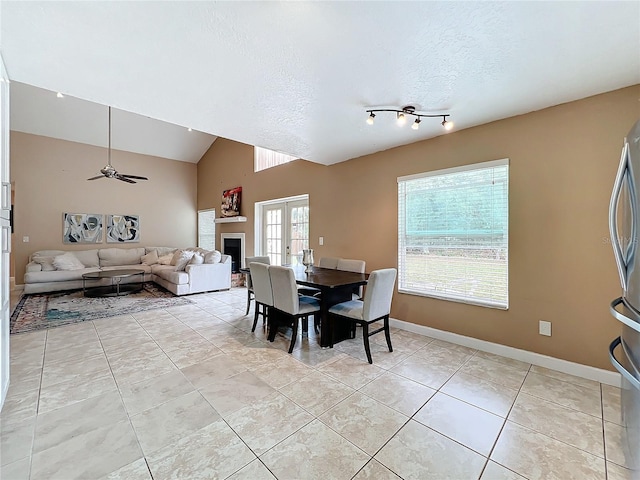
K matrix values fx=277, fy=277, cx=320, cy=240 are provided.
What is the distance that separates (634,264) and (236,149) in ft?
23.6

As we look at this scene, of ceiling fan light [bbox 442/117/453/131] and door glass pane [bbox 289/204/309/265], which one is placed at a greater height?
ceiling fan light [bbox 442/117/453/131]

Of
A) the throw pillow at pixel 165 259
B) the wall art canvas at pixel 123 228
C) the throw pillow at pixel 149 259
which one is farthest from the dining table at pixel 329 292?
the wall art canvas at pixel 123 228

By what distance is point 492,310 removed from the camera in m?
2.87

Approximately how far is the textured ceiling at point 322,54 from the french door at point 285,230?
2.80m

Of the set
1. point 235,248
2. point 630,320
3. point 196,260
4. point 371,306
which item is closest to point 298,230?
point 196,260

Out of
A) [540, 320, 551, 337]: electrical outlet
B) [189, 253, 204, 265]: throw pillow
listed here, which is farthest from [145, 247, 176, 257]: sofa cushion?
[540, 320, 551, 337]: electrical outlet

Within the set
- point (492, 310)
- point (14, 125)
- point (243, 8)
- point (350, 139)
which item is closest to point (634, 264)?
point (492, 310)

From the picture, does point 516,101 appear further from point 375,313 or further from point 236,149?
point 236,149

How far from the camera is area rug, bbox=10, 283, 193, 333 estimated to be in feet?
12.4

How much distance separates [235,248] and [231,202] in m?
1.18

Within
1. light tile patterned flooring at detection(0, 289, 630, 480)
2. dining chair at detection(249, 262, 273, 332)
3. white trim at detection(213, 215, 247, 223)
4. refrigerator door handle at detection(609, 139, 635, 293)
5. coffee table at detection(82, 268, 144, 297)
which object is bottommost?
light tile patterned flooring at detection(0, 289, 630, 480)

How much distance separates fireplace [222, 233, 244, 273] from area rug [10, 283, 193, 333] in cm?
173

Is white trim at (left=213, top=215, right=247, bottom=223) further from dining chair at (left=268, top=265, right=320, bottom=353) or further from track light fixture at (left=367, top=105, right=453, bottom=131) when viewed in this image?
track light fixture at (left=367, top=105, right=453, bottom=131)

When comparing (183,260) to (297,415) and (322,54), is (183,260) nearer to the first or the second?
(297,415)
